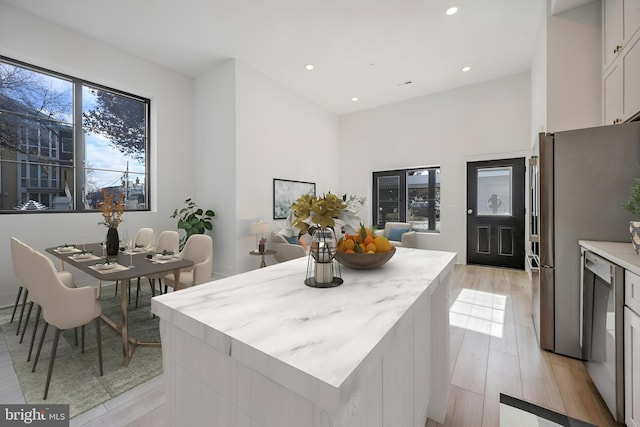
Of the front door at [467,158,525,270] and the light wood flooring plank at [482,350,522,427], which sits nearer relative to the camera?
the light wood flooring plank at [482,350,522,427]

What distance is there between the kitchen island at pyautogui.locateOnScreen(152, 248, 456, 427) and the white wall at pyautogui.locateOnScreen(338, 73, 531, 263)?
498 cm

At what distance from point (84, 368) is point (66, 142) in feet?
11.1

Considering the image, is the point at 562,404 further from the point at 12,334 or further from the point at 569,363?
the point at 12,334

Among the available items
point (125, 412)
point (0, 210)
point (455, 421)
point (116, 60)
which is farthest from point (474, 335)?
point (116, 60)

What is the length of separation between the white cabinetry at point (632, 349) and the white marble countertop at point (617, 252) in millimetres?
52

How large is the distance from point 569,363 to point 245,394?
268 cm

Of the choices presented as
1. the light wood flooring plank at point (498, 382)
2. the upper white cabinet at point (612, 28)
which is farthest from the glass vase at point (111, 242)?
the upper white cabinet at point (612, 28)

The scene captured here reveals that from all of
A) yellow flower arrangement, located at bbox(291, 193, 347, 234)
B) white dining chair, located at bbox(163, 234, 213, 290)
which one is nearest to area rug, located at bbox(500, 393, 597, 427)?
yellow flower arrangement, located at bbox(291, 193, 347, 234)

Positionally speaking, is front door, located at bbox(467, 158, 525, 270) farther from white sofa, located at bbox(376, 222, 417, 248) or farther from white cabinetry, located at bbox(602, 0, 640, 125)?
white cabinetry, located at bbox(602, 0, 640, 125)

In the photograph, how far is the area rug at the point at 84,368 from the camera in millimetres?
1757

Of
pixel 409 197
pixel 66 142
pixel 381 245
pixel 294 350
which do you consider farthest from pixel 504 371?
pixel 66 142

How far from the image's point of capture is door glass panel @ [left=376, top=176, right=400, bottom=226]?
6457mm

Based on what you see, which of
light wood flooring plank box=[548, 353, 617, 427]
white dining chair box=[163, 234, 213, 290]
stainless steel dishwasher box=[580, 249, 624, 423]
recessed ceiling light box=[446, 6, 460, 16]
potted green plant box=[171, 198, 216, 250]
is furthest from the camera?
potted green plant box=[171, 198, 216, 250]

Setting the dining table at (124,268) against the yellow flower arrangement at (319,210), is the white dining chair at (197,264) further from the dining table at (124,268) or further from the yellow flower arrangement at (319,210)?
the yellow flower arrangement at (319,210)
